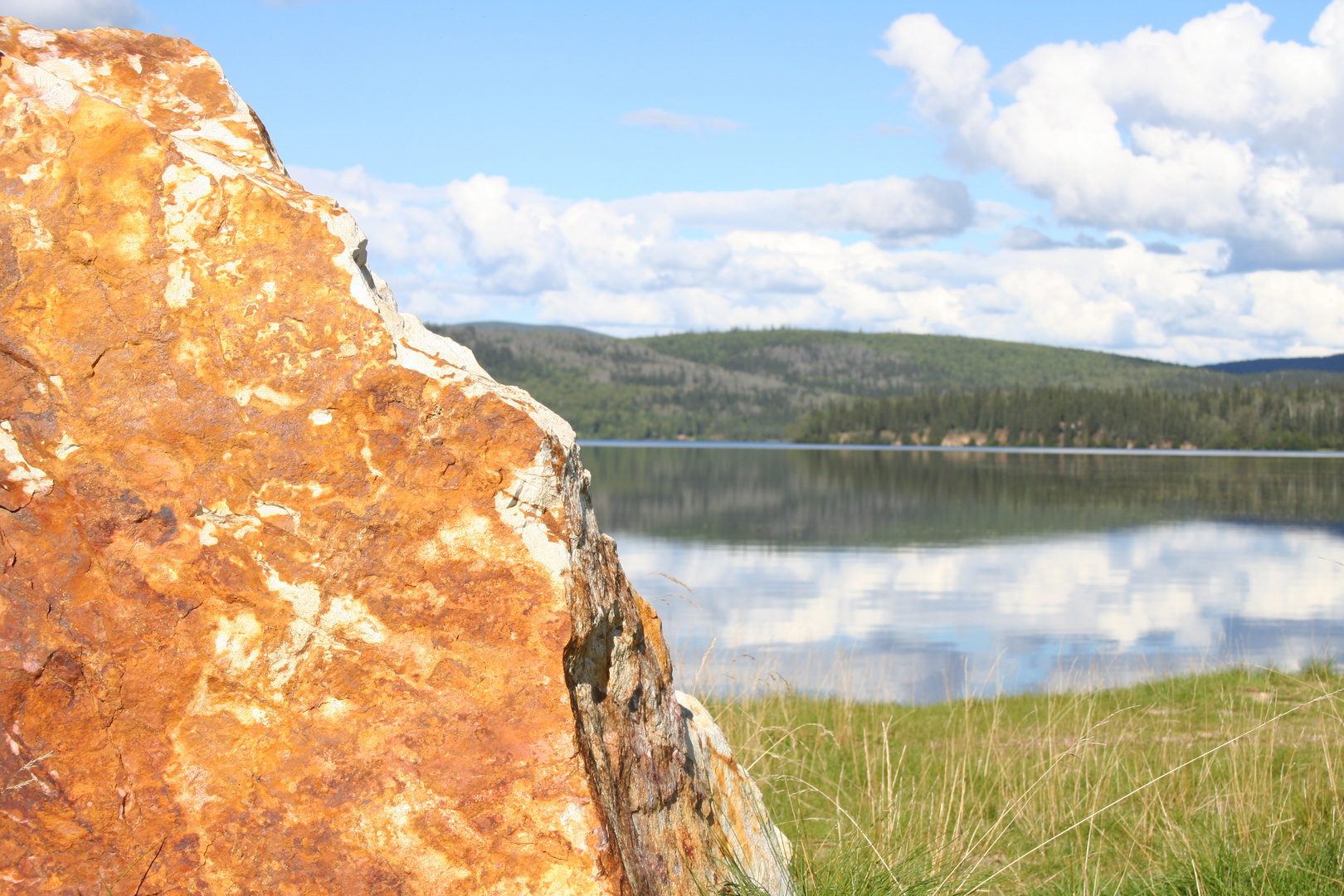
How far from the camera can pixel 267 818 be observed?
2.58 meters

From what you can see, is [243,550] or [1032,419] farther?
[1032,419]

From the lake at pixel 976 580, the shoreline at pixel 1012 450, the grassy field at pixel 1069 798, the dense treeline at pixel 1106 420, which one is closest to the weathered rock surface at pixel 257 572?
the grassy field at pixel 1069 798

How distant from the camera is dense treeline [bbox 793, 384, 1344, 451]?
119m

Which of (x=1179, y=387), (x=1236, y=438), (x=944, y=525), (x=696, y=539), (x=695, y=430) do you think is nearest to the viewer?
(x=696, y=539)

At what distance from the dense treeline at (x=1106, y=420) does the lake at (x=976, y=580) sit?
71981 mm

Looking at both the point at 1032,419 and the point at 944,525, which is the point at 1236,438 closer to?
the point at 1032,419

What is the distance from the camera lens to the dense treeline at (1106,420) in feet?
391

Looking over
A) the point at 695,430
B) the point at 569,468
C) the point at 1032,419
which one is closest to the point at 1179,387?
the point at 1032,419

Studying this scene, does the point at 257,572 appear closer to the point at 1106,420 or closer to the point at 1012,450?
the point at 1012,450

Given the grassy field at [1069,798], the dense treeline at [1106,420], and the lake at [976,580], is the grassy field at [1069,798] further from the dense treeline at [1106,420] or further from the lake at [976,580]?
the dense treeline at [1106,420]

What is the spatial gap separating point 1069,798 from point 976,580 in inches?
661

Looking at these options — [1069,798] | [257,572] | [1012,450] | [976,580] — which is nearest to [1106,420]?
[1012,450]

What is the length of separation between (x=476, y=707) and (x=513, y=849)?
1.15 feet

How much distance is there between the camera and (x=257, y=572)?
265 cm
